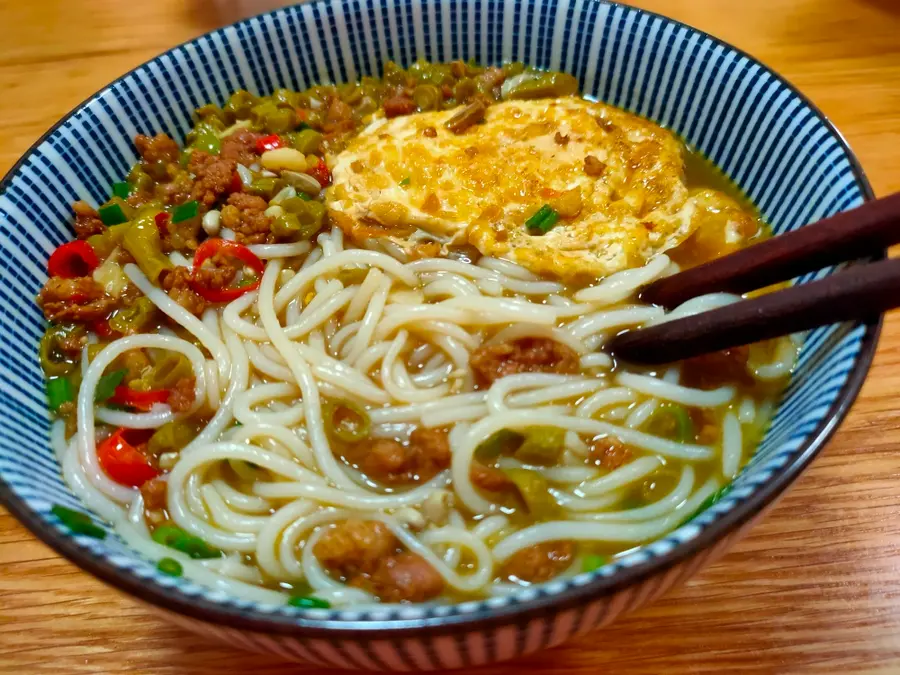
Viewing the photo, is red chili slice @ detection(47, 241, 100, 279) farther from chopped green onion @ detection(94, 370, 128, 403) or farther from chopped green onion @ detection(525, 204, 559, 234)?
chopped green onion @ detection(525, 204, 559, 234)

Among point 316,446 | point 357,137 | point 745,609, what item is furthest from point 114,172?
point 745,609

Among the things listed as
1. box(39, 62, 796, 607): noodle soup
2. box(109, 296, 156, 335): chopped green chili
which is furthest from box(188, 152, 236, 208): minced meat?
box(109, 296, 156, 335): chopped green chili

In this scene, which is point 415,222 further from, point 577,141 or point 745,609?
point 745,609

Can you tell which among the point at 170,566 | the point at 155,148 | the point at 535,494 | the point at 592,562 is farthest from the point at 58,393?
the point at 592,562

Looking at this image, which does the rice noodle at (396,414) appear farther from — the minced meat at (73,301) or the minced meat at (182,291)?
the minced meat at (73,301)

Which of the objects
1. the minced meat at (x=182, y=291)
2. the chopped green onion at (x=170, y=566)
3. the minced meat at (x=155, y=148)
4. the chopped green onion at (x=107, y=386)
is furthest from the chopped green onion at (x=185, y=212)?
the chopped green onion at (x=170, y=566)
